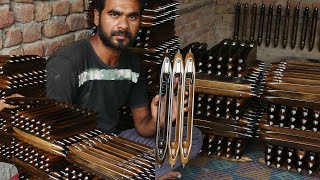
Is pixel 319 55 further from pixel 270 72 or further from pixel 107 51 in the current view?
pixel 107 51

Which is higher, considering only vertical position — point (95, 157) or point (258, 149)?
point (95, 157)

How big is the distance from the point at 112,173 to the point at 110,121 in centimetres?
119

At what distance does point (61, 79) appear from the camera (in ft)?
8.26

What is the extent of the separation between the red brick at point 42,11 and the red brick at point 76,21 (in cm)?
24

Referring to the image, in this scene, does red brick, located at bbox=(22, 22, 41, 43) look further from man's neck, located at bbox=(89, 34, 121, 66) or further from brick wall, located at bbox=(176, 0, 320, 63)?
brick wall, located at bbox=(176, 0, 320, 63)

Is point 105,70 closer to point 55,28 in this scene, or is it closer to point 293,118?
point 55,28

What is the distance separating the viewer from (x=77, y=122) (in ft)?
6.73

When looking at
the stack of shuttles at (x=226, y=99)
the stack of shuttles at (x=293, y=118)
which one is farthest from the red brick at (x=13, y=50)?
the stack of shuttles at (x=293, y=118)

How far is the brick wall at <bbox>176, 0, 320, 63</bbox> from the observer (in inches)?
233

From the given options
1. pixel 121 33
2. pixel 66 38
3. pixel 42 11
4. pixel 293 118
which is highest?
pixel 42 11

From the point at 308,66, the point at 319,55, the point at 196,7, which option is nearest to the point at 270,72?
the point at 308,66

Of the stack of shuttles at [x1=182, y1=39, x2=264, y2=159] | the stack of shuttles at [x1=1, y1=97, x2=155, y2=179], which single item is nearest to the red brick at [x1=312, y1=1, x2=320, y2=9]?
the stack of shuttles at [x1=182, y1=39, x2=264, y2=159]

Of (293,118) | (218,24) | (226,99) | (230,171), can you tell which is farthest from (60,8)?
(218,24)

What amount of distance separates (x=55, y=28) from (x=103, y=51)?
21.9 inches
